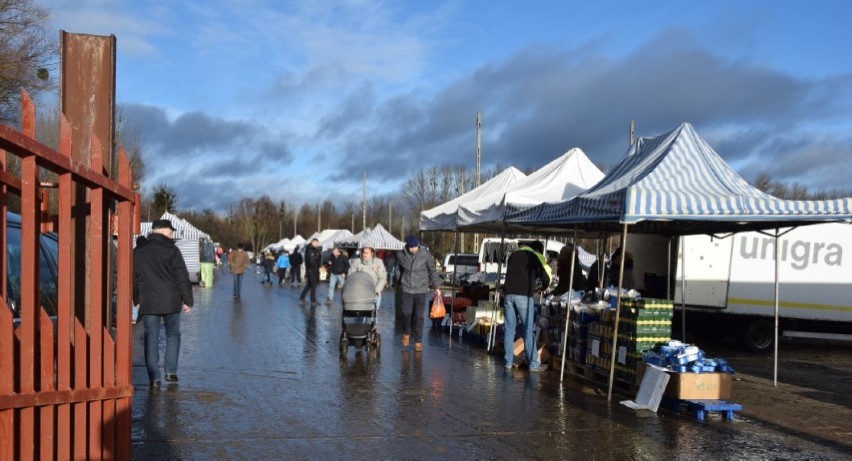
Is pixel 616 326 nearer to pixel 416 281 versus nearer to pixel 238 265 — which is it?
pixel 416 281

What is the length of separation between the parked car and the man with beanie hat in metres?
7.24

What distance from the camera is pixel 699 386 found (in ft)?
28.6

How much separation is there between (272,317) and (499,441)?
12645 mm

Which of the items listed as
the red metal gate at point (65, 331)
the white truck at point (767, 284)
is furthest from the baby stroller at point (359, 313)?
the red metal gate at point (65, 331)

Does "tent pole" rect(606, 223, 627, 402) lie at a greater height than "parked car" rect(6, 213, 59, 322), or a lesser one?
lesser

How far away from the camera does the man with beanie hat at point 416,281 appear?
42.8 feet

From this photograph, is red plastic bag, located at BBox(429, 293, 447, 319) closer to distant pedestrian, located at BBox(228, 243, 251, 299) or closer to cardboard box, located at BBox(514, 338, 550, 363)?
cardboard box, located at BBox(514, 338, 550, 363)

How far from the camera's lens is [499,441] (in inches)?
281

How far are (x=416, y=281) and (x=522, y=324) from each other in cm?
217

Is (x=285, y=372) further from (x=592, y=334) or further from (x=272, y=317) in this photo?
(x=272, y=317)

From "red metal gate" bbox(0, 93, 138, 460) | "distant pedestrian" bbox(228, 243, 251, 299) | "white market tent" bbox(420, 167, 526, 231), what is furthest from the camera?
"distant pedestrian" bbox(228, 243, 251, 299)

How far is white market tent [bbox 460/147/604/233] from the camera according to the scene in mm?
12875

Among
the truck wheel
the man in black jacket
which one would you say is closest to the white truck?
the truck wheel

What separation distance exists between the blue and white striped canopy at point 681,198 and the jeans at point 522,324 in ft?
3.90
